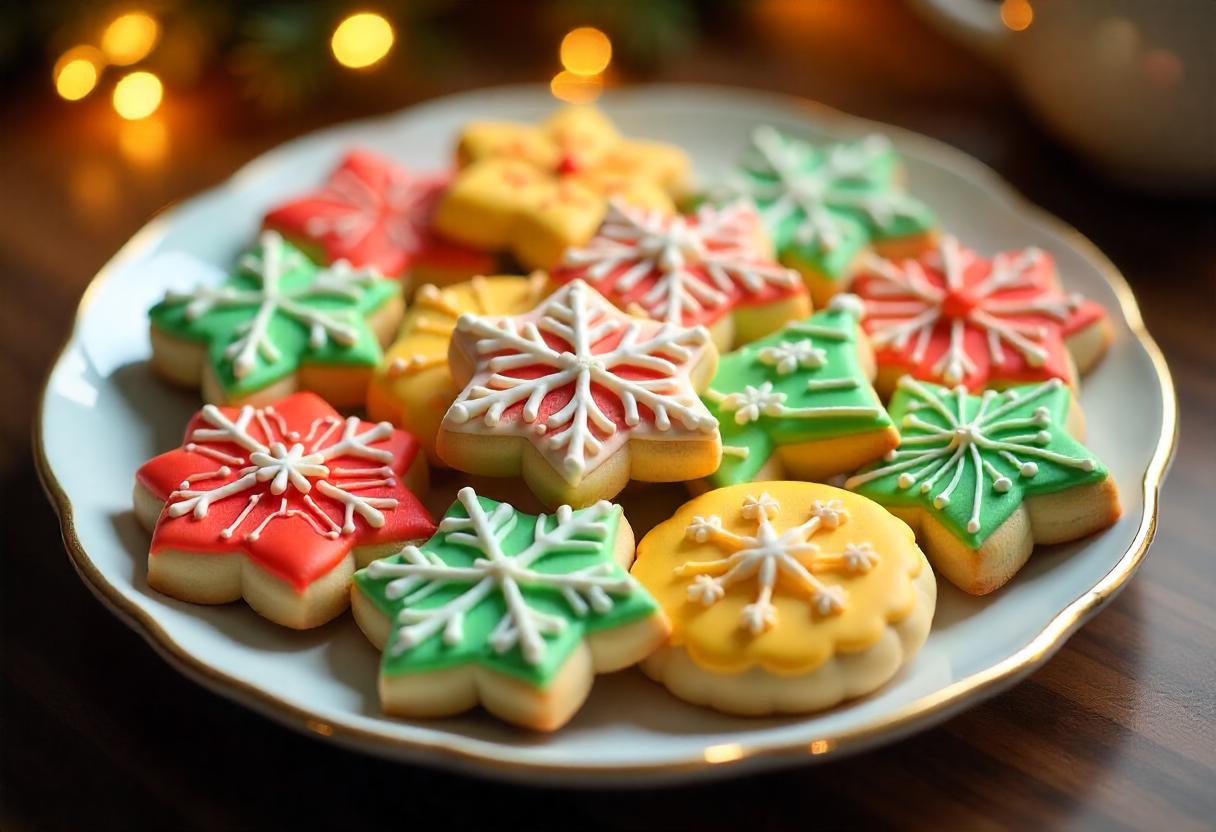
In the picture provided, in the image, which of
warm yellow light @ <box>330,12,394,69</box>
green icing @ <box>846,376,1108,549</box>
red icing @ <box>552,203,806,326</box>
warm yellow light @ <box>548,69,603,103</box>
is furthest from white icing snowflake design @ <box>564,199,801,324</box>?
warm yellow light @ <box>330,12,394,69</box>

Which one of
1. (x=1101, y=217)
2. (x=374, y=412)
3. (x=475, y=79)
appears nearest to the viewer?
(x=374, y=412)

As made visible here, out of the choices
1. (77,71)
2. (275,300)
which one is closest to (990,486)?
(275,300)

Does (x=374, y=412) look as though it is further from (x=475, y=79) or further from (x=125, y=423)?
(x=475, y=79)

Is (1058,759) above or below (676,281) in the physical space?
below

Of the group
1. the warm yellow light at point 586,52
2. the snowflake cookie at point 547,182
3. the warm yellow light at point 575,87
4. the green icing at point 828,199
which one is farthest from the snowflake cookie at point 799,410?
the warm yellow light at point 586,52

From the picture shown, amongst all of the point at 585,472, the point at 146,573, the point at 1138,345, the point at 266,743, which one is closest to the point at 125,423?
the point at 146,573
